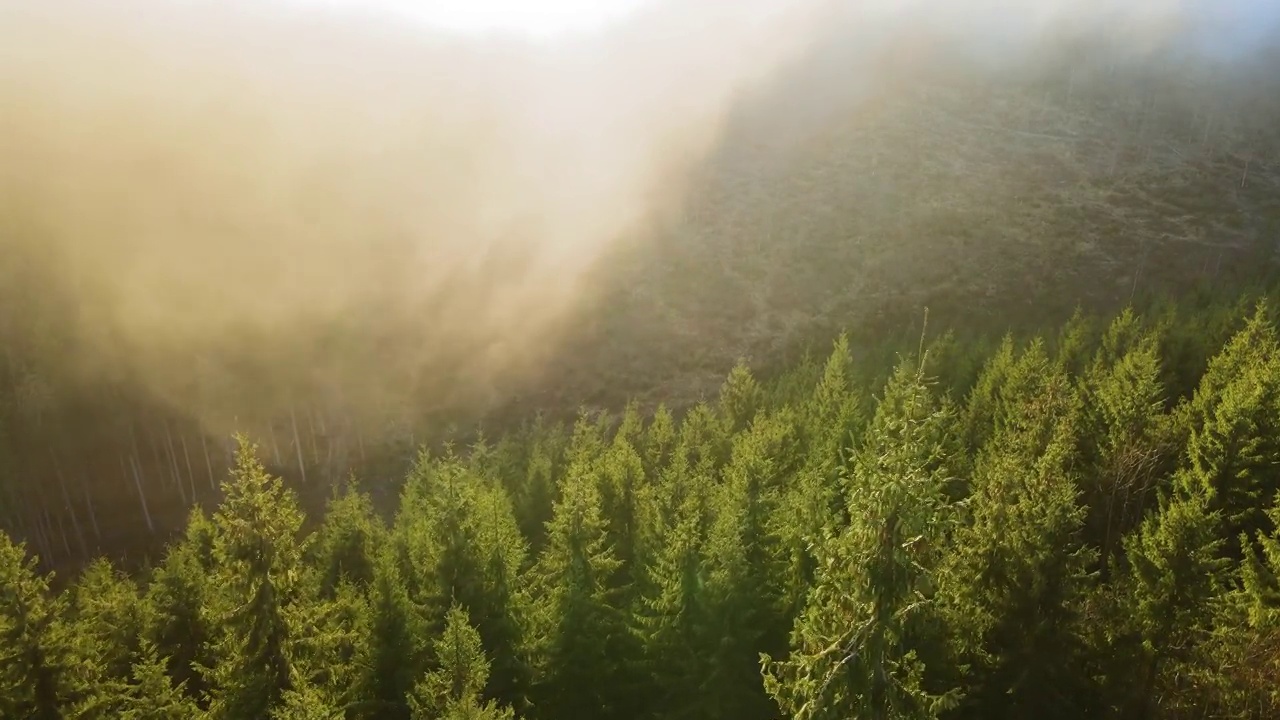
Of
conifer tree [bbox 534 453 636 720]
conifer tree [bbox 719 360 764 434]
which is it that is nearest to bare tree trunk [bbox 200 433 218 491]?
conifer tree [bbox 719 360 764 434]

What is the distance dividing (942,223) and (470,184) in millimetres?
49288

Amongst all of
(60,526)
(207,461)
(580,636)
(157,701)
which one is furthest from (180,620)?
(207,461)

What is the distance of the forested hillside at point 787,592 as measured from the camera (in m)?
9.79

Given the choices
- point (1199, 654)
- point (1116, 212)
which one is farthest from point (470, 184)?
point (1199, 654)

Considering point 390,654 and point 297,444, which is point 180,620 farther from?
point 297,444

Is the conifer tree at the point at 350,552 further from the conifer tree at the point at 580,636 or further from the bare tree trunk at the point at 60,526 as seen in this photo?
the bare tree trunk at the point at 60,526

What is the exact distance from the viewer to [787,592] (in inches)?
752

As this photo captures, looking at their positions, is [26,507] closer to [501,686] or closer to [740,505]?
[501,686]

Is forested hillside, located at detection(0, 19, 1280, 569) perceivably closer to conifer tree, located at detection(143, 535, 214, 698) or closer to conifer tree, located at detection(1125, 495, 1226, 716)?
conifer tree, located at detection(143, 535, 214, 698)

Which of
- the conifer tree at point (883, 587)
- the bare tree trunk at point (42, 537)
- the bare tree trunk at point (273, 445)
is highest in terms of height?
the conifer tree at point (883, 587)

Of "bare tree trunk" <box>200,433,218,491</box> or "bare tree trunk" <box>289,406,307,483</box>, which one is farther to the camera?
"bare tree trunk" <box>289,406,307,483</box>

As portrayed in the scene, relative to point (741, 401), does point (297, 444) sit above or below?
below

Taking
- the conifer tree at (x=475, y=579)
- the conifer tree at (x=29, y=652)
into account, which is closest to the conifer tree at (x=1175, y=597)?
the conifer tree at (x=475, y=579)

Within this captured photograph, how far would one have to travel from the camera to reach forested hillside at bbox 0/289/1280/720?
979cm
